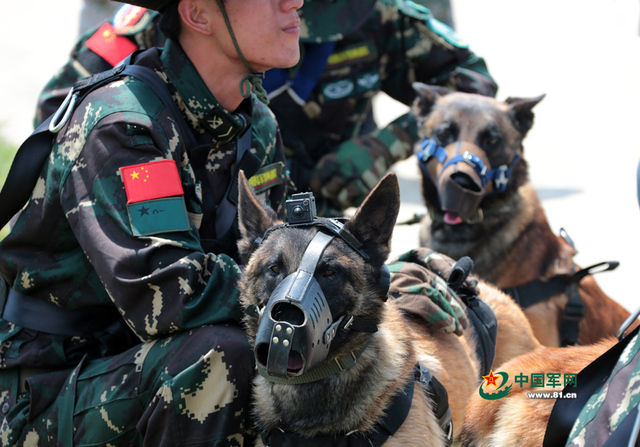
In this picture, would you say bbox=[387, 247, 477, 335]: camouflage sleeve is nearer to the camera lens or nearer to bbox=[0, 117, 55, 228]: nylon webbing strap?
the camera lens

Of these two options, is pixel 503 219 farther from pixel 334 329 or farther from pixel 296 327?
pixel 296 327

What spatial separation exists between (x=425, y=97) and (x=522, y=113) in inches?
24.3

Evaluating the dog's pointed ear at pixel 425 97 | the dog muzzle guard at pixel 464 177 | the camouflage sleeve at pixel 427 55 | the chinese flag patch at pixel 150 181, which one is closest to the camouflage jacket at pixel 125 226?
the chinese flag patch at pixel 150 181

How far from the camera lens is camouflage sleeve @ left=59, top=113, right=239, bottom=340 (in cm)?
232

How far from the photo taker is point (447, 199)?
3.76m

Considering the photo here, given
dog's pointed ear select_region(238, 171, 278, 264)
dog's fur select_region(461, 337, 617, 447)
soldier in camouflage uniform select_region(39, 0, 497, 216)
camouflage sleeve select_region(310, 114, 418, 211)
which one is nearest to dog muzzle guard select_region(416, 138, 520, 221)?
camouflage sleeve select_region(310, 114, 418, 211)

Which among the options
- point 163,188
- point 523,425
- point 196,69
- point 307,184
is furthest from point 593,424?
point 307,184

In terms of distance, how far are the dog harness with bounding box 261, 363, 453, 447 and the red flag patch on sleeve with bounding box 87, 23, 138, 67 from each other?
2.69 m

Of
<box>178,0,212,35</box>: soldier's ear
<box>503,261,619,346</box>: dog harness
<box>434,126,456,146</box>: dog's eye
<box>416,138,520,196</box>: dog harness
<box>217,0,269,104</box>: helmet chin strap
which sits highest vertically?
<box>178,0,212,35</box>: soldier's ear

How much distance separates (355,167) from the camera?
14.9 ft

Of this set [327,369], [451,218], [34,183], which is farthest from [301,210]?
[451,218]

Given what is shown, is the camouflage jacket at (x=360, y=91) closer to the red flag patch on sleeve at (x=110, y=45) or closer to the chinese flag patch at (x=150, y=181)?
Answer: the red flag patch on sleeve at (x=110, y=45)

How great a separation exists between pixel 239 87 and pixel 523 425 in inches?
69.1

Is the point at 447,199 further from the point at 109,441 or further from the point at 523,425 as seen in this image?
the point at 109,441
